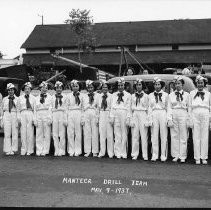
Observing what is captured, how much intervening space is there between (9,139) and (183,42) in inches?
1038

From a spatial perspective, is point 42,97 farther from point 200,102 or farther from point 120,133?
point 200,102

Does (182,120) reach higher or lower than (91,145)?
higher

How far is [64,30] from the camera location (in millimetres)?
40719

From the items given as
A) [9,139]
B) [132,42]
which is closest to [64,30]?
[132,42]

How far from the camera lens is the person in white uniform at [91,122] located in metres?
11.2

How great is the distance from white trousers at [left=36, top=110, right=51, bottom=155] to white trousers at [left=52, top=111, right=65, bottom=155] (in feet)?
0.61

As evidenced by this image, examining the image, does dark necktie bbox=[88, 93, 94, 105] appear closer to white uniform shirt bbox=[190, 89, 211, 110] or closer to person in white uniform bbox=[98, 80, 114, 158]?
person in white uniform bbox=[98, 80, 114, 158]

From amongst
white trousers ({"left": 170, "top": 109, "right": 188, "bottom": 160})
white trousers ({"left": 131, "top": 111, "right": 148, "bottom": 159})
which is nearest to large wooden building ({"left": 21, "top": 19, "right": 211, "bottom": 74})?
white trousers ({"left": 131, "top": 111, "right": 148, "bottom": 159})

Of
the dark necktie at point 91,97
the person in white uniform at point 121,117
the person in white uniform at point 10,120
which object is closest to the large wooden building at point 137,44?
the person in white uniform at point 10,120

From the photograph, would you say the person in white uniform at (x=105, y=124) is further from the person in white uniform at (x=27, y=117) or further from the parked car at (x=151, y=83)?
the person in white uniform at (x=27, y=117)

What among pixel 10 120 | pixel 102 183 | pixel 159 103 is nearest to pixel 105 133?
pixel 159 103

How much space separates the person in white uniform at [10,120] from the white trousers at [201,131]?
4.68 metres

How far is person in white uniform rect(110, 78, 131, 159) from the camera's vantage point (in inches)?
430

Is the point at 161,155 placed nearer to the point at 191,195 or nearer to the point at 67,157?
the point at 67,157
